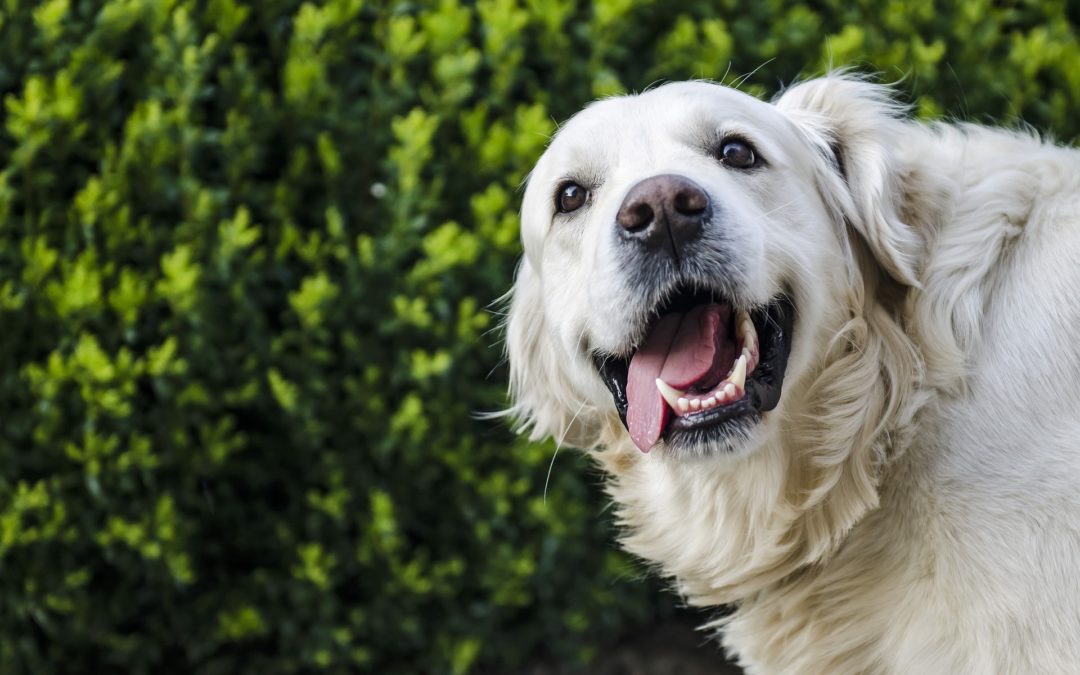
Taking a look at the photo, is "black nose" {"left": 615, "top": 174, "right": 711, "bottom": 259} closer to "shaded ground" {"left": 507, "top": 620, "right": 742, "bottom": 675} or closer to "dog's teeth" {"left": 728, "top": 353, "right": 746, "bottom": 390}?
"dog's teeth" {"left": 728, "top": 353, "right": 746, "bottom": 390}

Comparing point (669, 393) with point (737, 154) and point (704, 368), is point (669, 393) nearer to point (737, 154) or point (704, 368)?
point (704, 368)

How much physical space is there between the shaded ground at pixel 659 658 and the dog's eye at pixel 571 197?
225cm

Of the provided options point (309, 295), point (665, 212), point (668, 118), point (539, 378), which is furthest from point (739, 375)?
point (309, 295)

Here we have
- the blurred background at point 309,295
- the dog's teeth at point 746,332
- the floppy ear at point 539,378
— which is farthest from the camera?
the blurred background at point 309,295

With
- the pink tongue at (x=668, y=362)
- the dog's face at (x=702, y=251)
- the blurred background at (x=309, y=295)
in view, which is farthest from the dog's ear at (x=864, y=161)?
the blurred background at (x=309, y=295)

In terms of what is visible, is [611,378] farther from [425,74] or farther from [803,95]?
[425,74]

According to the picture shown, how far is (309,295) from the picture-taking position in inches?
146

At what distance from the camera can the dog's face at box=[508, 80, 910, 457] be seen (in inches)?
94.0

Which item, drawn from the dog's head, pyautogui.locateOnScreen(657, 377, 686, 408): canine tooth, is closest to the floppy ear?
the dog's head

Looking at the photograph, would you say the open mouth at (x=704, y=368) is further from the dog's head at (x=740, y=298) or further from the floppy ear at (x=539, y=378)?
the floppy ear at (x=539, y=378)

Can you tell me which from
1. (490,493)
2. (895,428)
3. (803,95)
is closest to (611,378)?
(895,428)

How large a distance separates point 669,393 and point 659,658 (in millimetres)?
2327

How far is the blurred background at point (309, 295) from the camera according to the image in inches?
143

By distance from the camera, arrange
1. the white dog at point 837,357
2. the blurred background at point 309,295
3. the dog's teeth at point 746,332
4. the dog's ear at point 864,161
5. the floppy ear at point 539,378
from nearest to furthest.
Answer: the white dog at point 837,357 → the dog's teeth at point 746,332 → the dog's ear at point 864,161 → the floppy ear at point 539,378 → the blurred background at point 309,295
